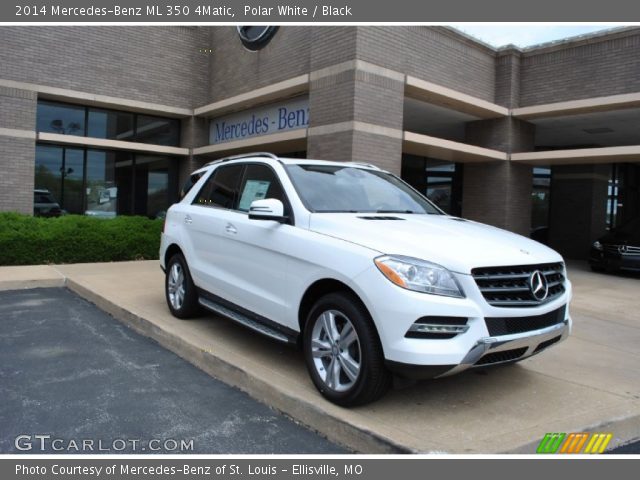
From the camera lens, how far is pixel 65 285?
9.06 m

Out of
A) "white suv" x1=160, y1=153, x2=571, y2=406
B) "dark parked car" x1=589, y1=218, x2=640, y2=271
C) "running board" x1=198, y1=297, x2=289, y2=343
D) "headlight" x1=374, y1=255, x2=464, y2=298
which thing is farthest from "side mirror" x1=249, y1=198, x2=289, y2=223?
"dark parked car" x1=589, y1=218, x2=640, y2=271

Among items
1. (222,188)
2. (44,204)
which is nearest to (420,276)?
(222,188)

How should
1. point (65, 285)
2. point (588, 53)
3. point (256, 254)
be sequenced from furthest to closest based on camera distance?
point (588, 53) → point (65, 285) → point (256, 254)

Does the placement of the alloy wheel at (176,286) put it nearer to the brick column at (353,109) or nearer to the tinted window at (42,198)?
the brick column at (353,109)

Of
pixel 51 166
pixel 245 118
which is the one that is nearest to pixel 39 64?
pixel 51 166

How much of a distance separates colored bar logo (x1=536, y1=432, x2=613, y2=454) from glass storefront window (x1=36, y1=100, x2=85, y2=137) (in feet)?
45.6

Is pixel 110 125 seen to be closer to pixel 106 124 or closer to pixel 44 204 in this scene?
pixel 106 124

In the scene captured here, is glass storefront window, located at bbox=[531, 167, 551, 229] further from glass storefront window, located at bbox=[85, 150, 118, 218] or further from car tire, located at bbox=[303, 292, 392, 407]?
car tire, located at bbox=[303, 292, 392, 407]

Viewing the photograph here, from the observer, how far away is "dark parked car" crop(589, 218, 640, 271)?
490 inches

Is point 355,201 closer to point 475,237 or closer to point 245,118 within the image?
point 475,237

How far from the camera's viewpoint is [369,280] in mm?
3561

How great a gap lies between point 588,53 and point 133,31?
11550 mm

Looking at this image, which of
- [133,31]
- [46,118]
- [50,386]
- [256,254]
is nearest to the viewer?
[50,386]
